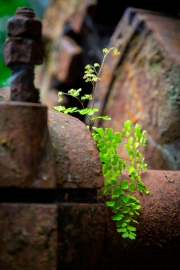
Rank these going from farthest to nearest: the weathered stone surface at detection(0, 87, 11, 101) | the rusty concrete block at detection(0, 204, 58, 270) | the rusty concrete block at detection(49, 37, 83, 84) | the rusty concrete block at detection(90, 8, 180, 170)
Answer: the rusty concrete block at detection(49, 37, 83, 84) < the rusty concrete block at detection(90, 8, 180, 170) < the weathered stone surface at detection(0, 87, 11, 101) < the rusty concrete block at detection(0, 204, 58, 270)

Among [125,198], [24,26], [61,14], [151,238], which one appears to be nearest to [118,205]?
[125,198]

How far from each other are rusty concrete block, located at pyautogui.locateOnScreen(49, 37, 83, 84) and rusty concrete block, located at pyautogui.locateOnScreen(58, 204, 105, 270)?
6.27 feet

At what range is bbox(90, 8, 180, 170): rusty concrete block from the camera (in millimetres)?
2119

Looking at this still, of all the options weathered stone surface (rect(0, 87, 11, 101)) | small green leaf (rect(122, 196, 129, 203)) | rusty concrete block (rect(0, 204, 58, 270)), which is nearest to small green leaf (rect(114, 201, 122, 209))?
small green leaf (rect(122, 196, 129, 203))

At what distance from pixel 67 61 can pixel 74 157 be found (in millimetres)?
1890

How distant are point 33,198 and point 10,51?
1.23 ft

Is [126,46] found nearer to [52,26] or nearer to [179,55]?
→ [179,55]

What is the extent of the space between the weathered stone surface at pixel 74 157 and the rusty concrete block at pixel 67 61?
1.74m

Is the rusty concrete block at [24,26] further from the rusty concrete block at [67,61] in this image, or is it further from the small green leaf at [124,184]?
the rusty concrete block at [67,61]

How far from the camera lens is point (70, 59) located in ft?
9.56

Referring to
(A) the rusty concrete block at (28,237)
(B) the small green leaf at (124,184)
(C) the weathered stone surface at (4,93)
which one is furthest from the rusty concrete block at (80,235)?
(C) the weathered stone surface at (4,93)

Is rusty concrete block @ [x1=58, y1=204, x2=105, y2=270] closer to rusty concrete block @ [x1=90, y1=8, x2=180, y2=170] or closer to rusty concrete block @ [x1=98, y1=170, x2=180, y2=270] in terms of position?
rusty concrete block @ [x1=98, y1=170, x2=180, y2=270]

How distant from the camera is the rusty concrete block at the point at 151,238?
1.24 m

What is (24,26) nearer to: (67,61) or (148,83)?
(148,83)
